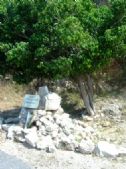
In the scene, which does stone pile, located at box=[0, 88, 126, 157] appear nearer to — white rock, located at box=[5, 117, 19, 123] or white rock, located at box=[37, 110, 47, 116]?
white rock, located at box=[37, 110, 47, 116]

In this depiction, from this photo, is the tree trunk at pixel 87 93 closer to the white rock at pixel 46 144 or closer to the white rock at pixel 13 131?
the white rock at pixel 13 131

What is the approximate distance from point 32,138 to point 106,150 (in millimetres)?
1554

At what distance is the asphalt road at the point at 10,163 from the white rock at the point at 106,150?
130cm

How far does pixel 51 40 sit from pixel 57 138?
7.56 ft

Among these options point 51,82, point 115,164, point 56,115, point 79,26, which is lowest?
point 115,164

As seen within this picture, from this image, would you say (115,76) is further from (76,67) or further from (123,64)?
(76,67)

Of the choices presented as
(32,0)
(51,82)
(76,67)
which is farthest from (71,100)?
(32,0)

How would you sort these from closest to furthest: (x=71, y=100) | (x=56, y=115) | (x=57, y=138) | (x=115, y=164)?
(x=115, y=164) → (x=57, y=138) → (x=56, y=115) → (x=71, y=100)

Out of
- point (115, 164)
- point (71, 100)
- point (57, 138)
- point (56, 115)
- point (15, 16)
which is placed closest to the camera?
point (115, 164)

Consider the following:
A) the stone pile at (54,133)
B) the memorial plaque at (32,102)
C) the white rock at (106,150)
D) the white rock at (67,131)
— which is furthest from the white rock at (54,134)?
the memorial plaque at (32,102)

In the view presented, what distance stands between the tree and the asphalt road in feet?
8.30

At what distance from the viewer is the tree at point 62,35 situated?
10.5m

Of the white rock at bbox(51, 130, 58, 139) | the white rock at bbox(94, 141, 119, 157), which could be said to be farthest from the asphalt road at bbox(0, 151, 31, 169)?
the white rock at bbox(94, 141, 119, 157)

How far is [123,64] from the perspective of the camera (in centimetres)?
1334
